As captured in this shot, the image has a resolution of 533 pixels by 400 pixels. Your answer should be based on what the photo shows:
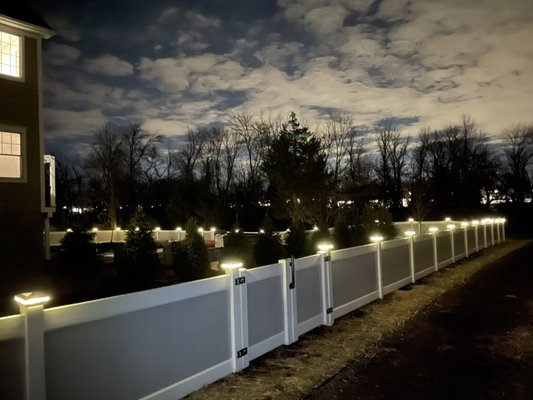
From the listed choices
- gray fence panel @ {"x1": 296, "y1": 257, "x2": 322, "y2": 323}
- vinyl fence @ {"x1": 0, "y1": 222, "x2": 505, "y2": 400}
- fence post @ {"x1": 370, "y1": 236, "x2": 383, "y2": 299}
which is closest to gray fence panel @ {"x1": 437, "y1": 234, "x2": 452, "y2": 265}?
fence post @ {"x1": 370, "y1": 236, "x2": 383, "y2": 299}

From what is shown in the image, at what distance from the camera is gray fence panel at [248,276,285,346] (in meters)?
5.33

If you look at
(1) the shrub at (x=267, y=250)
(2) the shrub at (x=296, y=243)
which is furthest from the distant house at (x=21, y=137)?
(2) the shrub at (x=296, y=243)

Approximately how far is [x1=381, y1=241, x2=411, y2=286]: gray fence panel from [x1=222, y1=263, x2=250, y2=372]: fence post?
16.1ft

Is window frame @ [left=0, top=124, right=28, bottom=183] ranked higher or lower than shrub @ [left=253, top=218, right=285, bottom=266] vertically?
higher

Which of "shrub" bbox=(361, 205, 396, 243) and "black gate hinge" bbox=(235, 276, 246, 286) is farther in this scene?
"shrub" bbox=(361, 205, 396, 243)

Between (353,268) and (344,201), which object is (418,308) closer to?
(353,268)

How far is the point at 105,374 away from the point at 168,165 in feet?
153

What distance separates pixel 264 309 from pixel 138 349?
2.00m

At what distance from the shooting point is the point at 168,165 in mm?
49062

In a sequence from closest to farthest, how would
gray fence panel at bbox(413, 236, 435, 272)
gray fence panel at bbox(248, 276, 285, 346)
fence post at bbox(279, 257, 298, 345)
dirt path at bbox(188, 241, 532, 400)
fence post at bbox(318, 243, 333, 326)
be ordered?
dirt path at bbox(188, 241, 532, 400) → gray fence panel at bbox(248, 276, 285, 346) → fence post at bbox(279, 257, 298, 345) → fence post at bbox(318, 243, 333, 326) → gray fence panel at bbox(413, 236, 435, 272)

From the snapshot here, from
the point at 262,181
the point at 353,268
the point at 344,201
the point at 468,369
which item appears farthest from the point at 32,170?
the point at 262,181

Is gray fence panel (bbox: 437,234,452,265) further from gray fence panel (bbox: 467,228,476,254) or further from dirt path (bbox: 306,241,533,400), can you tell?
dirt path (bbox: 306,241,533,400)

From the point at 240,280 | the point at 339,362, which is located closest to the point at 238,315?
the point at 240,280

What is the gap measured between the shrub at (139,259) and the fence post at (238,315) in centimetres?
664
